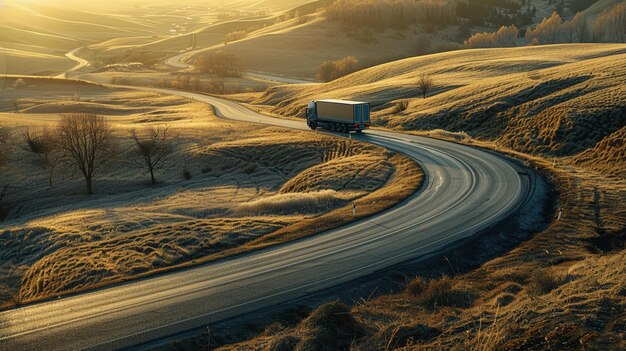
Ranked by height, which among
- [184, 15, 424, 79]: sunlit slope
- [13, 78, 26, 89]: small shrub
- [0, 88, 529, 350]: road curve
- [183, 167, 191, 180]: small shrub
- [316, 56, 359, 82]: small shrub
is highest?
[184, 15, 424, 79]: sunlit slope

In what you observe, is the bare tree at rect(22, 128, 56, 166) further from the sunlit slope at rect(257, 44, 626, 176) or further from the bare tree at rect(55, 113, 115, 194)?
the sunlit slope at rect(257, 44, 626, 176)

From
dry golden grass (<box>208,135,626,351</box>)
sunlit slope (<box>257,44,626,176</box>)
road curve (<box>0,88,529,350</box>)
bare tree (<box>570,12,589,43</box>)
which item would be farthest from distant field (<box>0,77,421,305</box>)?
bare tree (<box>570,12,589,43</box>)

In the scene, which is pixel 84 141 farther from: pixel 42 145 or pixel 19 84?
pixel 19 84

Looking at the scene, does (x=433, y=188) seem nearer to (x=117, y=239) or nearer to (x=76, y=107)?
(x=117, y=239)

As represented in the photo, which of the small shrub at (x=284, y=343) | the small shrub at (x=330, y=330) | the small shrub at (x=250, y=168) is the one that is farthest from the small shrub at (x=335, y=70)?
the small shrub at (x=284, y=343)

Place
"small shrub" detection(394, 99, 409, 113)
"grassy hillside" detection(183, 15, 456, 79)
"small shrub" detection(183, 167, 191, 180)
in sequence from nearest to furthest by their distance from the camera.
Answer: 1. "small shrub" detection(183, 167, 191, 180)
2. "small shrub" detection(394, 99, 409, 113)
3. "grassy hillside" detection(183, 15, 456, 79)

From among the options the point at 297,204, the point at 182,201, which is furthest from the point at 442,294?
the point at 182,201
